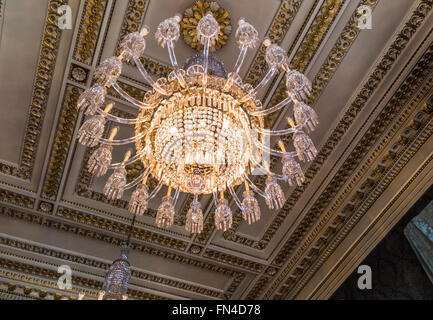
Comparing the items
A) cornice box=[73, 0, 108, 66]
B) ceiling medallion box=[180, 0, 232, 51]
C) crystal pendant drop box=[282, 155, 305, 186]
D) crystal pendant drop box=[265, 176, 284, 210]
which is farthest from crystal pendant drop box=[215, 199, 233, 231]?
cornice box=[73, 0, 108, 66]

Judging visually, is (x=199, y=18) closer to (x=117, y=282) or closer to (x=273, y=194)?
(x=273, y=194)

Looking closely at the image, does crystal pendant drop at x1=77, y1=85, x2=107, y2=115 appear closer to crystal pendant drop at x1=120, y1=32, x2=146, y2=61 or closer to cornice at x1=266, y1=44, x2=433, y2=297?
crystal pendant drop at x1=120, y1=32, x2=146, y2=61

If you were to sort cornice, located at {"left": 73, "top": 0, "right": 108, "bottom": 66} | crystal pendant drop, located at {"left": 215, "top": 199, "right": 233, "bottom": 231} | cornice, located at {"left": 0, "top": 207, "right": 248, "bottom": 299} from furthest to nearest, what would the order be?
cornice, located at {"left": 0, "top": 207, "right": 248, "bottom": 299}, cornice, located at {"left": 73, "top": 0, "right": 108, "bottom": 66}, crystal pendant drop, located at {"left": 215, "top": 199, "right": 233, "bottom": 231}

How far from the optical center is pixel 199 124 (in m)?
3.05

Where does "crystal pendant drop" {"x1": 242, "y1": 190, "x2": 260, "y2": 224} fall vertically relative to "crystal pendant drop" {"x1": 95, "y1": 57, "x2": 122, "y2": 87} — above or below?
below

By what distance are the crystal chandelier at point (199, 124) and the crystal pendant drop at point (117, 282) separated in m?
0.45

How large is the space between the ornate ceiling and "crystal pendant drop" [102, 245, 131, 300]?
1.91 meters

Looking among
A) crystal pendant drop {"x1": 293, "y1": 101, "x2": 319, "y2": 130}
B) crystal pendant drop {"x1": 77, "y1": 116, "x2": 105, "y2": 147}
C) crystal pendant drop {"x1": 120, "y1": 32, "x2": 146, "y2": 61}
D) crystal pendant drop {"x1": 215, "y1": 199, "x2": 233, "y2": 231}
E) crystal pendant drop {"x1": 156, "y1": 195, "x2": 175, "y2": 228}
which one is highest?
crystal pendant drop {"x1": 293, "y1": 101, "x2": 319, "y2": 130}

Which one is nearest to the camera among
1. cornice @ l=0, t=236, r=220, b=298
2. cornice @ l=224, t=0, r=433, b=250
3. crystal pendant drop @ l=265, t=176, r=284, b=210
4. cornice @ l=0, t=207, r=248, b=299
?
crystal pendant drop @ l=265, t=176, r=284, b=210

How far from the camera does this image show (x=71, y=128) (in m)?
4.78

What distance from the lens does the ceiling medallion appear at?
4.00 m
